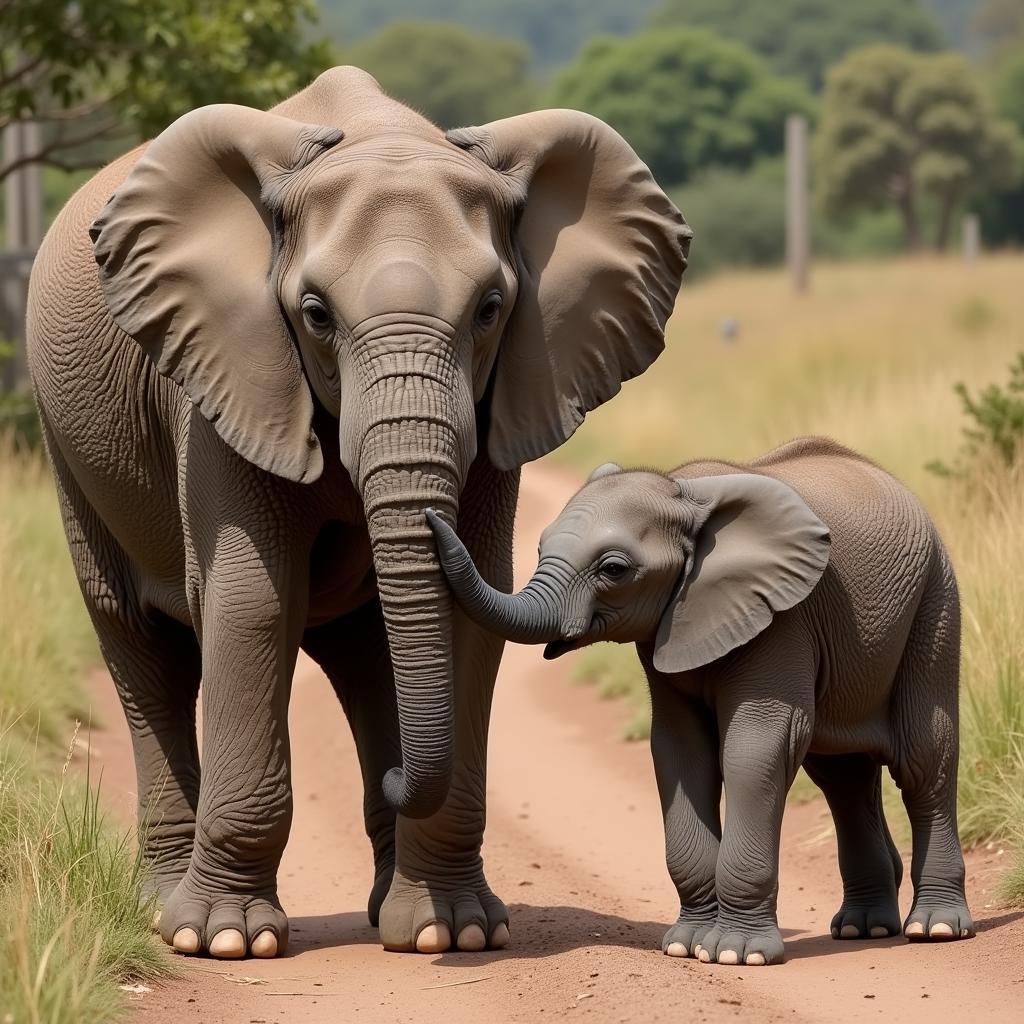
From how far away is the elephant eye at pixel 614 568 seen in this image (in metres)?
6.21

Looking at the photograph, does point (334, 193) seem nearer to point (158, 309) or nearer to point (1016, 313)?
point (158, 309)

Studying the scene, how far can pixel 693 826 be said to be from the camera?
6.36 meters

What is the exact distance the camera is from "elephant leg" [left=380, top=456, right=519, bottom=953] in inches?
257

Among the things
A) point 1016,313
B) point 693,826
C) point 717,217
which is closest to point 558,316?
point 693,826

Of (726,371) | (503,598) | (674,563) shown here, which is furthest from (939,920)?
(726,371)

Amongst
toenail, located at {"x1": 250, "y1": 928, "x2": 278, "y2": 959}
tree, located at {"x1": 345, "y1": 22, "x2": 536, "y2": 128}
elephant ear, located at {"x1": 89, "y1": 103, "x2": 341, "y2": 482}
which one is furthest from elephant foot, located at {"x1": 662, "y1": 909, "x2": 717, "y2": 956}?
tree, located at {"x1": 345, "y1": 22, "x2": 536, "y2": 128}

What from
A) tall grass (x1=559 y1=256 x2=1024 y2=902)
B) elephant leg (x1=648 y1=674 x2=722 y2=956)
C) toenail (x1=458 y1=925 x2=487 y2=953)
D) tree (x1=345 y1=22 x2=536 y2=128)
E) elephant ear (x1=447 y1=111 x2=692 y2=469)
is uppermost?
elephant ear (x1=447 y1=111 x2=692 y2=469)

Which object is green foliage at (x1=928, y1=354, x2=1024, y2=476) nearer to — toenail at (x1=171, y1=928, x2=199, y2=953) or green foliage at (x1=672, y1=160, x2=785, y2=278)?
toenail at (x1=171, y1=928, x2=199, y2=953)

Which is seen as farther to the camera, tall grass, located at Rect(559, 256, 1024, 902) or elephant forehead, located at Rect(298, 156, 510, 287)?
tall grass, located at Rect(559, 256, 1024, 902)

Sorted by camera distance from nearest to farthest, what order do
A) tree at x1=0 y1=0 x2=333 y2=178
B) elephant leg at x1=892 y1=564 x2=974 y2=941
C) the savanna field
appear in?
the savanna field → elephant leg at x1=892 y1=564 x2=974 y2=941 → tree at x1=0 y1=0 x2=333 y2=178

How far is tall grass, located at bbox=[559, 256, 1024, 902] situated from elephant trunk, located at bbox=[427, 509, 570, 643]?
218 centimetres

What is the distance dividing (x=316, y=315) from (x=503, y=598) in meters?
0.93

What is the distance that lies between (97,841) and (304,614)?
91 cm

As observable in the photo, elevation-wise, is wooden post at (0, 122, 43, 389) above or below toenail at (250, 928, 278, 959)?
below
